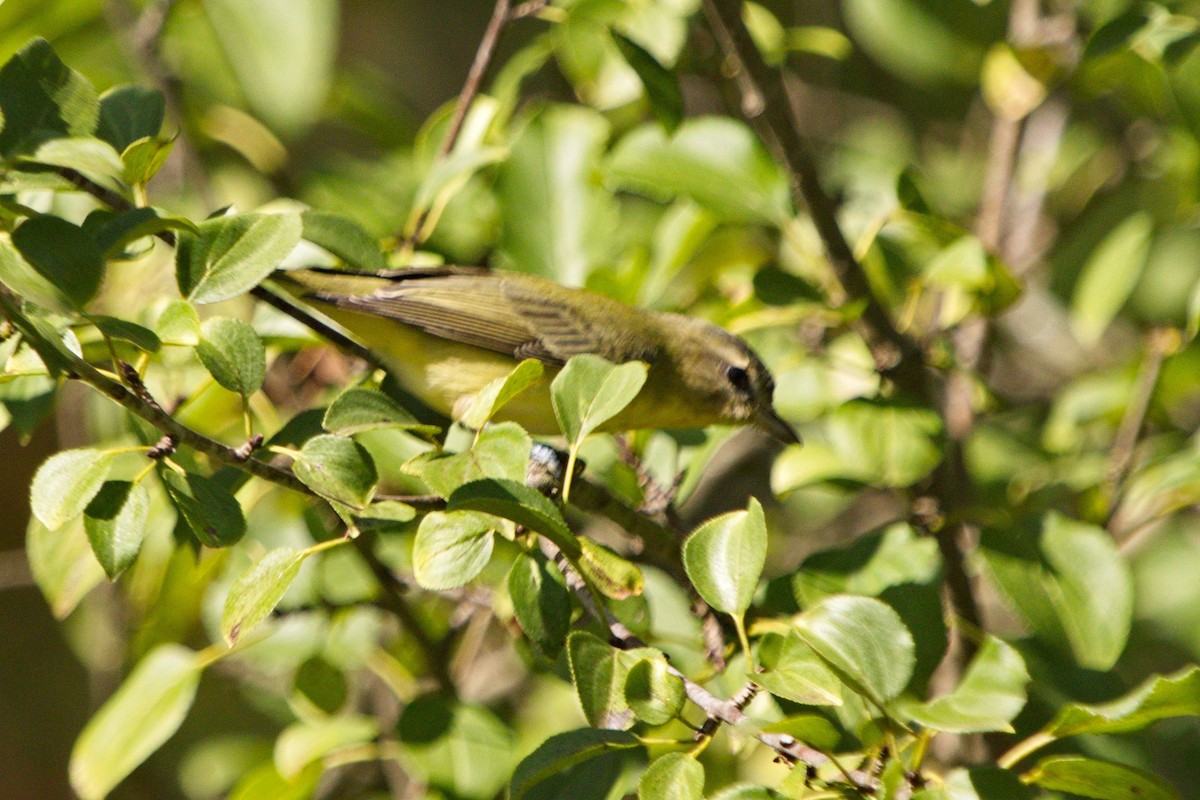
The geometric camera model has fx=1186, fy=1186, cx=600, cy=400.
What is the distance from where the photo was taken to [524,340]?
9.52 ft

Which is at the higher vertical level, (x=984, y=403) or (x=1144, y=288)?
(x=984, y=403)

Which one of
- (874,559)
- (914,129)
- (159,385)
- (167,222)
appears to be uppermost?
(167,222)

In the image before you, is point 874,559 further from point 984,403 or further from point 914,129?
point 914,129

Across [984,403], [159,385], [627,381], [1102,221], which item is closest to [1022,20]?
[1102,221]

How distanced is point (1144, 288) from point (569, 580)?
2.66 meters

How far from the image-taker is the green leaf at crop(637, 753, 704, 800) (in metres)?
1.34

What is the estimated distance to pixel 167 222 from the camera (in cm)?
142

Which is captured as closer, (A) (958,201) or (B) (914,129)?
(A) (958,201)

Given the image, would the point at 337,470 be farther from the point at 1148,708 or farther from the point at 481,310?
the point at 481,310

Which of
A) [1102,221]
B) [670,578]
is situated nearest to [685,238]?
[670,578]

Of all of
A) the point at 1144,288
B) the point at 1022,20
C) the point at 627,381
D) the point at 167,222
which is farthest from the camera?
the point at 1144,288

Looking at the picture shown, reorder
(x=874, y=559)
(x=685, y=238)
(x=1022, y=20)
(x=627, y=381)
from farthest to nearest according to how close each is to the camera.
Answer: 1. (x=1022, y=20)
2. (x=685, y=238)
3. (x=874, y=559)
4. (x=627, y=381)

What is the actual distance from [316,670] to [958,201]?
2.87m

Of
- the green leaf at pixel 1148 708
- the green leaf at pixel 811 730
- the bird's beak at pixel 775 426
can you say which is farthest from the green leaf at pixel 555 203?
the green leaf at pixel 1148 708
